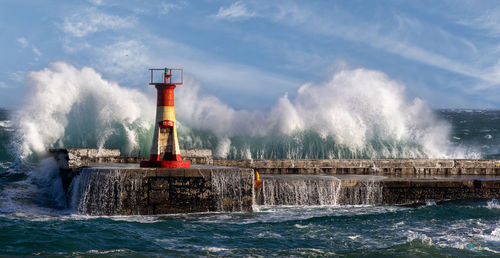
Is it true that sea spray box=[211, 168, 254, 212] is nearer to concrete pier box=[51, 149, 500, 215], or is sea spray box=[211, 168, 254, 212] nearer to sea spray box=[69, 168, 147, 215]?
concrete pier box=[51, 149, 500, 215]

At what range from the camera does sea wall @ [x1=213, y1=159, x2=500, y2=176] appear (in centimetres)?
1666

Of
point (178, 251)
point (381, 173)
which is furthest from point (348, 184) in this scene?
point (178, 251)

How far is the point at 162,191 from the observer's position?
1161cm

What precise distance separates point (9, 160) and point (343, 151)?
41.1 ft

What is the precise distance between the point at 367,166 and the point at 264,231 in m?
7.92

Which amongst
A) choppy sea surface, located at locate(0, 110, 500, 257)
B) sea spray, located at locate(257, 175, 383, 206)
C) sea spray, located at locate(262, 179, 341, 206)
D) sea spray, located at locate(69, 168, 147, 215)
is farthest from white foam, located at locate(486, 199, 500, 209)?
sea spray, located at locate(69, 168, 147, 215)

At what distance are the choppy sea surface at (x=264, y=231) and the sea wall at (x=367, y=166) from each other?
354cm

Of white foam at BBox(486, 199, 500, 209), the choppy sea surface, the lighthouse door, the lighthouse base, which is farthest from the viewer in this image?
white foam at BBox(486, 199, 500, 209)

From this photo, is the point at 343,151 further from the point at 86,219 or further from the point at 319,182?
the point at 86,219

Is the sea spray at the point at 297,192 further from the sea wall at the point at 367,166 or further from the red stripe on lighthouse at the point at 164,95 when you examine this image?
the sea wall at the point at 367,166

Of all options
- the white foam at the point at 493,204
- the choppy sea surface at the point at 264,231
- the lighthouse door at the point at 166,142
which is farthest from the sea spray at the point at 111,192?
the white foam at the point at 493,204

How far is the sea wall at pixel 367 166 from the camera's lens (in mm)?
16656

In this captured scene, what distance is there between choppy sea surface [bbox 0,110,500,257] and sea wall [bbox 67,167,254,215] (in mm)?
285

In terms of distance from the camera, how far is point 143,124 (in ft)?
72.0
